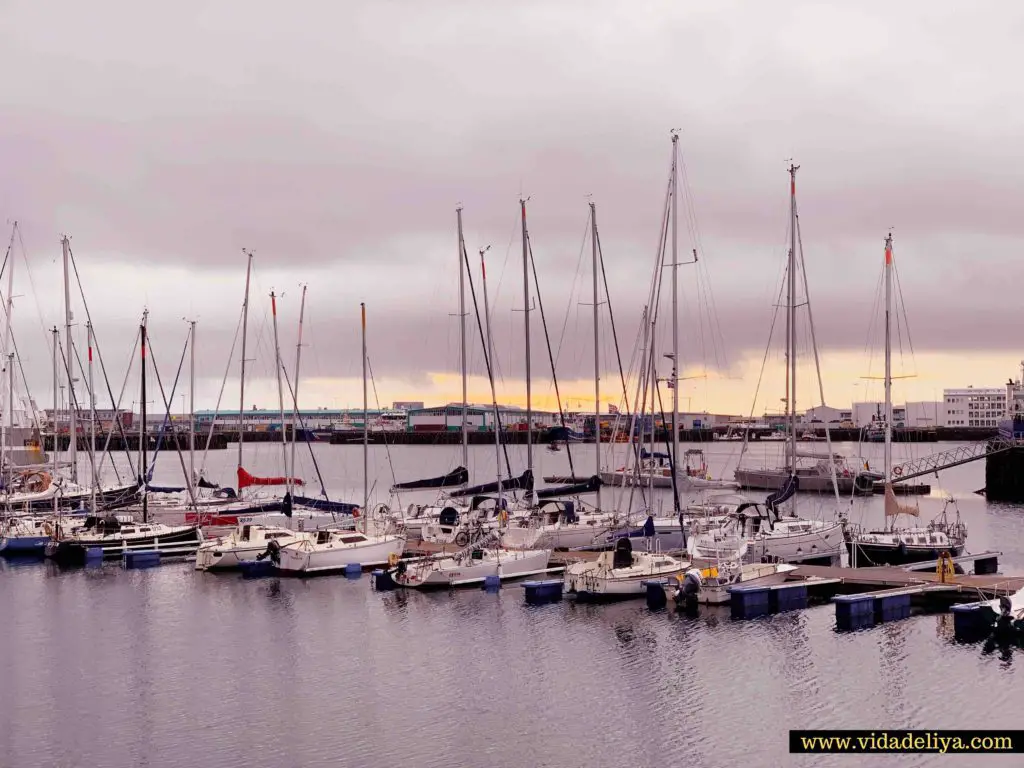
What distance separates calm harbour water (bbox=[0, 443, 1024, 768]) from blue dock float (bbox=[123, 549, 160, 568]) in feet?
29.3

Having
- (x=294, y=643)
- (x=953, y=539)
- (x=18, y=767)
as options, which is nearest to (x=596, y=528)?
(x=953, y=539)

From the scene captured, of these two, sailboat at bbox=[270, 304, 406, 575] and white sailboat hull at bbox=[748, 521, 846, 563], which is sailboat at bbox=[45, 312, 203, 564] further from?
white sailboat hull at bbox=[748, 521, 846, 563]

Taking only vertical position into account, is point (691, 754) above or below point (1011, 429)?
below

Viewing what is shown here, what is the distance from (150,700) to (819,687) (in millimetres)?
17876

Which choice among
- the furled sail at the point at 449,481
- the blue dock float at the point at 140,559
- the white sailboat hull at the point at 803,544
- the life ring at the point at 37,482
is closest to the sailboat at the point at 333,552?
the blue dock float at the point at 140,559

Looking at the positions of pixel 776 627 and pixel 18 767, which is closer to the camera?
pixel 18 767

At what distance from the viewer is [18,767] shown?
26.1 meters

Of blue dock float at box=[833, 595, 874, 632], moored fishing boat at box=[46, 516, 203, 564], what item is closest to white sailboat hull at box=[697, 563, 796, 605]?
blue dock float at box=[833, 595, 874, 632]

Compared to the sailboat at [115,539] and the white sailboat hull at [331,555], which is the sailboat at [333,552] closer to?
the white sailboat hull at [331,555]

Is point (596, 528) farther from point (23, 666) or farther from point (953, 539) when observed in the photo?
point (23, 666)

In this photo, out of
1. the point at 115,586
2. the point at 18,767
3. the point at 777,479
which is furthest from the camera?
the point at 777,479

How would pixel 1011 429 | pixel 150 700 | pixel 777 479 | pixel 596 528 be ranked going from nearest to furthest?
pixel 150 700 → pixel 596 528 → pixel 1011 429 → pixel 777 479

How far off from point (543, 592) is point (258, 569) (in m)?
14.5

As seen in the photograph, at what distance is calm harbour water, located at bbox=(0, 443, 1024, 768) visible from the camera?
90.0 ft
